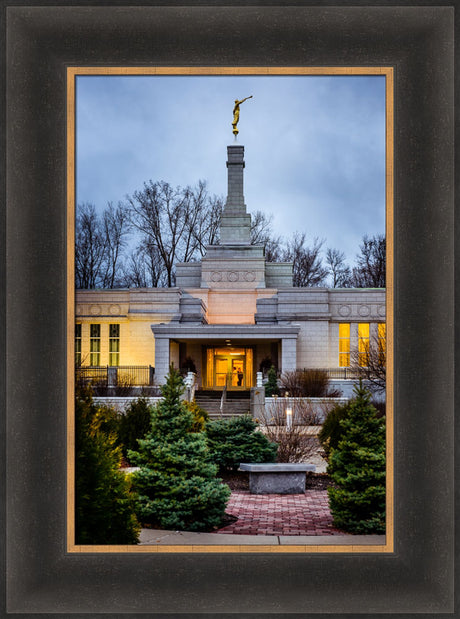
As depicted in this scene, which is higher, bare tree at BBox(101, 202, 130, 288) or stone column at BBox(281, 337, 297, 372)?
bare tree at BBox(101, 202, 130, 288)

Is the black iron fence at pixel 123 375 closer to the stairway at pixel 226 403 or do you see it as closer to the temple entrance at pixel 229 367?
the stairway at pixel 226 403

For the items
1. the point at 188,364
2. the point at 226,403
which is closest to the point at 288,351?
Result: the point at 188,364

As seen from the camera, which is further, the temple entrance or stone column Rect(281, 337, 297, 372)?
the temple entrance

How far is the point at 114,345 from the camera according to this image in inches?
961

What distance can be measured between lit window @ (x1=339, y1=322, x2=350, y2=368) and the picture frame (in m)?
19.7

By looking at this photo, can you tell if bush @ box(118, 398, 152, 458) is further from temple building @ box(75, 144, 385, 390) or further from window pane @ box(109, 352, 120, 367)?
window pane @ box(109, 352, 120, 367)

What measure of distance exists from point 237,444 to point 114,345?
15066 mm

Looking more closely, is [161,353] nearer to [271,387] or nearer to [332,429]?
[271,387]

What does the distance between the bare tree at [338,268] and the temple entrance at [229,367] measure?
5284 millimetres

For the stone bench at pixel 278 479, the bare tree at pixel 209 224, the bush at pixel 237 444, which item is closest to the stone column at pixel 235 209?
the bare tree at pixel 209 224

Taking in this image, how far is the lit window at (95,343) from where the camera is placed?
2380 cm

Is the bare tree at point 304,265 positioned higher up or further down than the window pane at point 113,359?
higher up

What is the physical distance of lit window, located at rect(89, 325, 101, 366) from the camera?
23.8 m

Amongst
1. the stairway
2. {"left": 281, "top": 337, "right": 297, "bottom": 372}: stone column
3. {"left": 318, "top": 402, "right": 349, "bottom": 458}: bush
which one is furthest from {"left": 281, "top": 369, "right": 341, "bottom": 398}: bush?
{"left": 318, "top": 402, "right": 349, "bottom": 458}: bush
